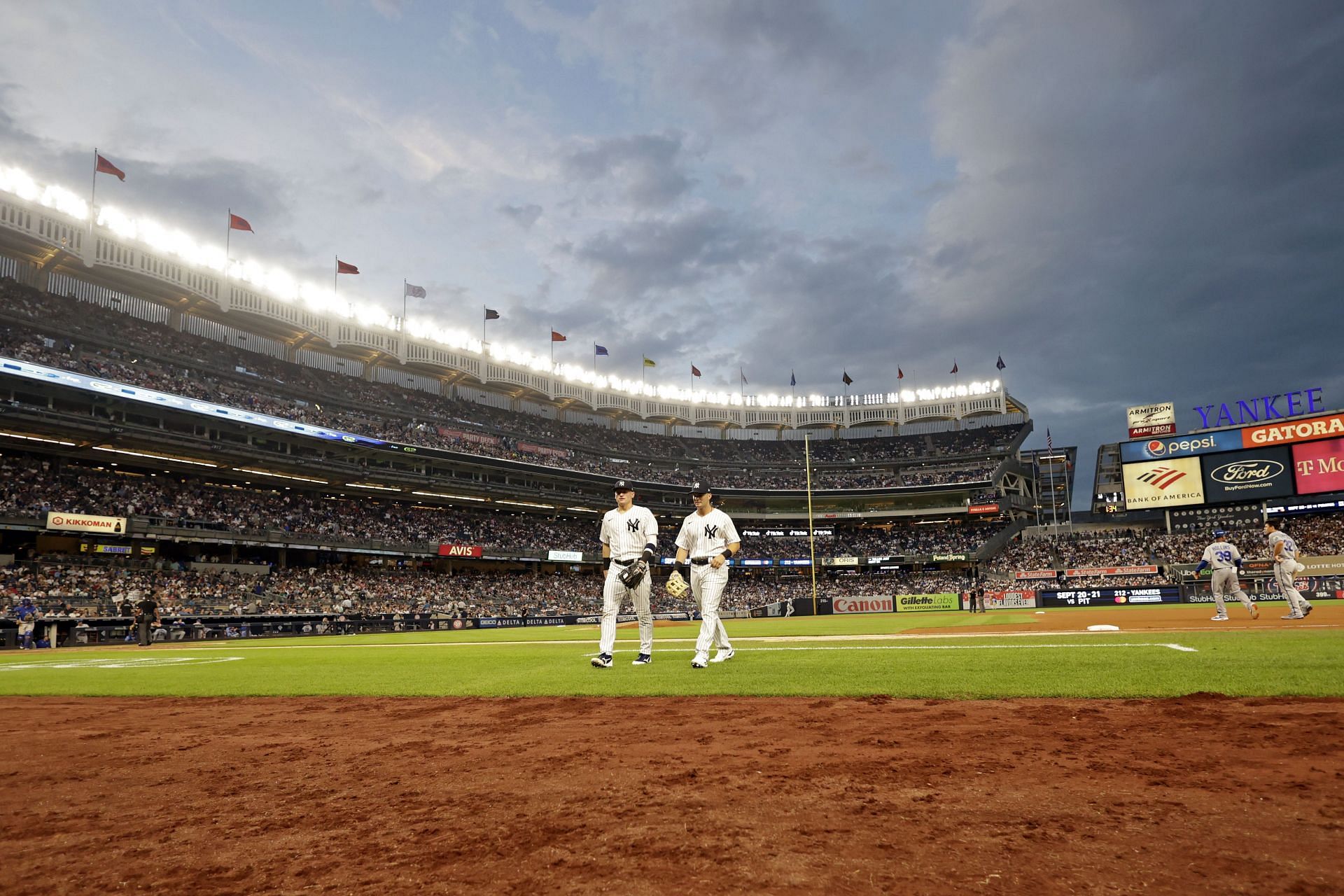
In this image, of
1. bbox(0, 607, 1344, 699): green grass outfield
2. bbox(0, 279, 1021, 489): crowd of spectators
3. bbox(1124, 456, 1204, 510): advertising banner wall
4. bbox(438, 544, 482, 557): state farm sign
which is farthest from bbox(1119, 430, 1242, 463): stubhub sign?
bbox(438, 544, 482, 557): state farm sign

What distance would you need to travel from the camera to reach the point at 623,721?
18.5ft

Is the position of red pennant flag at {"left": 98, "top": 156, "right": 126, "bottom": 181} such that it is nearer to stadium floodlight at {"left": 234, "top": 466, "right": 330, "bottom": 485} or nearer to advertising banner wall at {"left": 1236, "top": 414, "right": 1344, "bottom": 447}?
stadium floodlight at {"left": 234, "top": 466, "right": 330, "bottom": 485}

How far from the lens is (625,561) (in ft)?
31.4

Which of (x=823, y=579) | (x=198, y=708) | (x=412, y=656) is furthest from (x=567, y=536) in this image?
(x=198, y=708)

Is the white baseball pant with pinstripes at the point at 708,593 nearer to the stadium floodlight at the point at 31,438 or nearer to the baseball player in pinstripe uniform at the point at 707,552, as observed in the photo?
the baseball player in pinstripe uniform at the point at 707,552

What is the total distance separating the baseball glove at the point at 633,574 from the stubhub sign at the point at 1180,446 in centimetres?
5992

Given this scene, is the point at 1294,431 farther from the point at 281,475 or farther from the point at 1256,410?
the point at 281,475

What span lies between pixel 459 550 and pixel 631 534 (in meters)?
42.8

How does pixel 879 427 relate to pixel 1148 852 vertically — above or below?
above

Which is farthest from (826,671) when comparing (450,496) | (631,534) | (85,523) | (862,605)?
(450,496)

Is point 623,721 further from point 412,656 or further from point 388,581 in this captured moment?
point 388,581

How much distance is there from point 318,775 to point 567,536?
56648 millimetres

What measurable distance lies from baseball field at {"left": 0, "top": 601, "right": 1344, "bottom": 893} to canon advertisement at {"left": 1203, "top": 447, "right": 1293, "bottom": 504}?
5716 cm

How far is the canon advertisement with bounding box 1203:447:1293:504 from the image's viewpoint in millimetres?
51438
